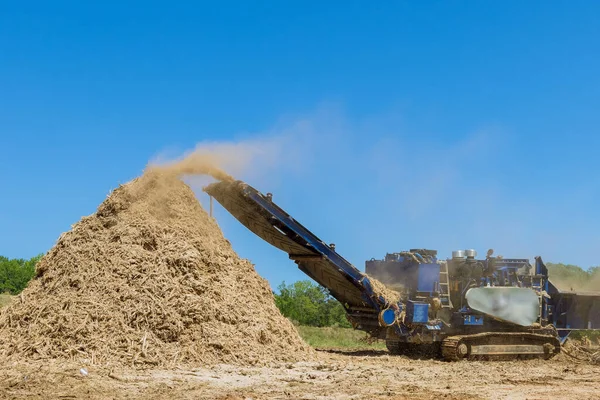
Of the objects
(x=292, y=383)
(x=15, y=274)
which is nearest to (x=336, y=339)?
(x=292, y=383)

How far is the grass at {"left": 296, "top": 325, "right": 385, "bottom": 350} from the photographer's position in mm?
20984

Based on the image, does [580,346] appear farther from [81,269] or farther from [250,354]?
[81,269]

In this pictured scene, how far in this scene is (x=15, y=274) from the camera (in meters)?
66.6

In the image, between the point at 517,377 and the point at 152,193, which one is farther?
the point at 152,193

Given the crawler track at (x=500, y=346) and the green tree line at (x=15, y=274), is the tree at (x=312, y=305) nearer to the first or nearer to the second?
the crawler track at (x=500, y=346)

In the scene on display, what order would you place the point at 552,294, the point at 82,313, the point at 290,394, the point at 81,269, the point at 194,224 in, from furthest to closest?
the point at 552,294, the point at 194,224, the point at 81,269, the point at 82,313, the point at 290,394

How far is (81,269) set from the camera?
13250 millimetres

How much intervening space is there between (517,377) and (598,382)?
153cm

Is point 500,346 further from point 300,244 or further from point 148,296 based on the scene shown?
point 148,296

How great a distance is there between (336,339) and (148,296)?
1162 cm

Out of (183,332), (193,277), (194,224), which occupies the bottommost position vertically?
(183,332)

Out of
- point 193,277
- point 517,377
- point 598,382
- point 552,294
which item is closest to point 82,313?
point 193,277

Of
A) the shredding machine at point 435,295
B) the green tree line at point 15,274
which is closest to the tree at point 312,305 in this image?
the shredding machine at point 435,295

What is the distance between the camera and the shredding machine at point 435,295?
52.0ft
